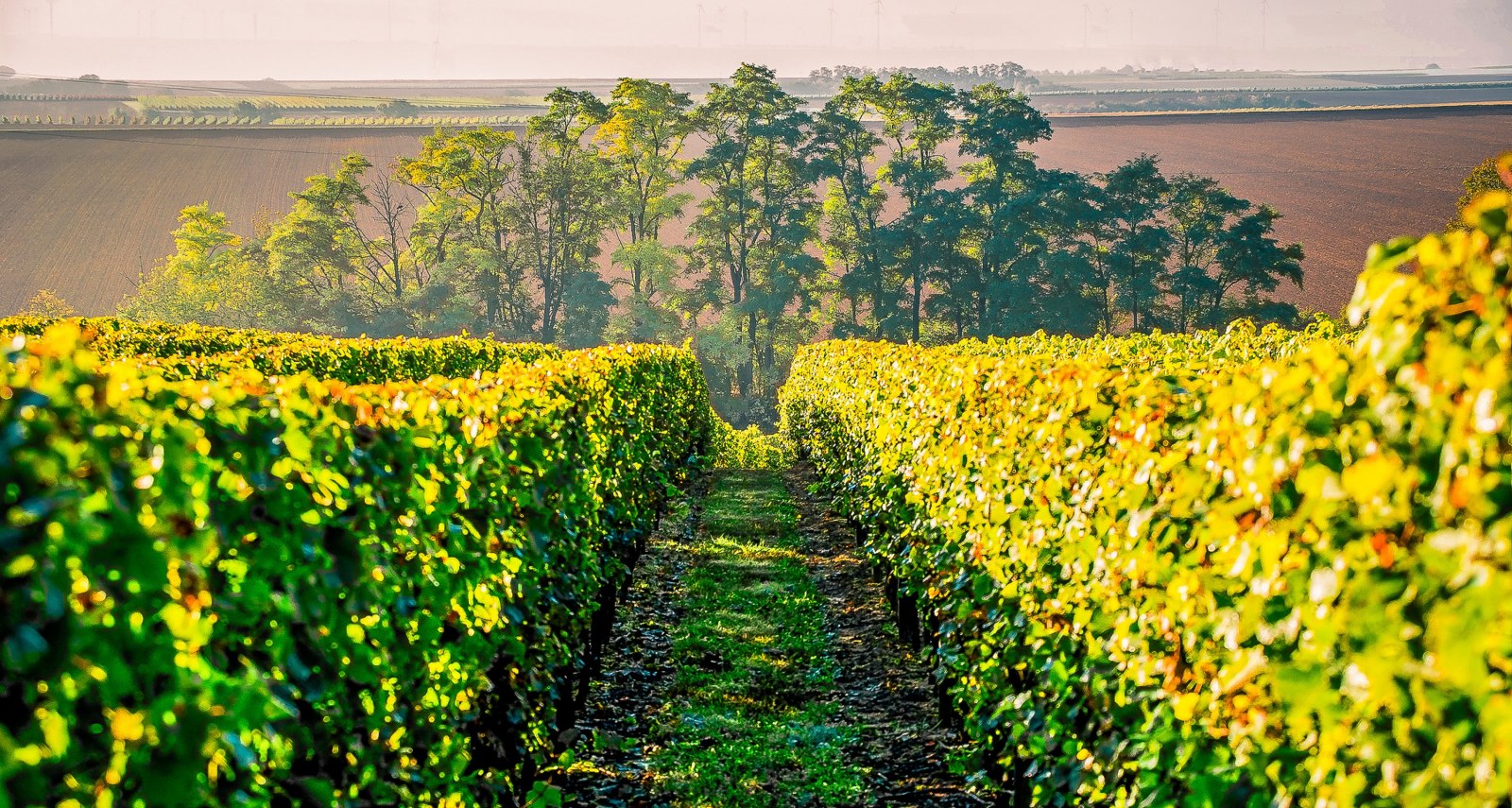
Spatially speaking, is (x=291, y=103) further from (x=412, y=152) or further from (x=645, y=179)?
(x=645, y=179)

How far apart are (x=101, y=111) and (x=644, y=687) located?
156m

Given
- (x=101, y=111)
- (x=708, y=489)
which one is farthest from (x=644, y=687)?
(x=101, y=111)

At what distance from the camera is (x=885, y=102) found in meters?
73.8

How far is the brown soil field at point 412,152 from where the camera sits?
80.2 m

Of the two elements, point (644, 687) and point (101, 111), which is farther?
point (101, 111)

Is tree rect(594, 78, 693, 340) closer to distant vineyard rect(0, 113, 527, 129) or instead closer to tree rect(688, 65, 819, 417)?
tree rect(688, 65, 819, 417)

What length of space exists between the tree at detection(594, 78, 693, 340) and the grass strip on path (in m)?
60.6

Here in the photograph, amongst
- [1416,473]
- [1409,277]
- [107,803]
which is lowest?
[107,803]

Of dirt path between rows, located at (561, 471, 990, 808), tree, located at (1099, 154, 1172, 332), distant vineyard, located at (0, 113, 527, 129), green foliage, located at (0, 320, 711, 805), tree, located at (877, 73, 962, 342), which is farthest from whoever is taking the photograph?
distant vineyard, located at (0, 113, 527, 129)

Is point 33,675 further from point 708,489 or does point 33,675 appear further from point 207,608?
point 708,489

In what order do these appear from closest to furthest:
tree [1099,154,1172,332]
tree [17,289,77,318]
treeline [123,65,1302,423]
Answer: tree [1099,154,1172,332], treeline [123,65,1302,423], tree [17,289,77,318]

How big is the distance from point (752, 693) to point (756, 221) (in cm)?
6712

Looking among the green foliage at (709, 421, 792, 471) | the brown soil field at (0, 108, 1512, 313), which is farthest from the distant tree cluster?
the green foliage at (709, 421, 792, 471)

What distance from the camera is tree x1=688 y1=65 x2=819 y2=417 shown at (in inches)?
2798
